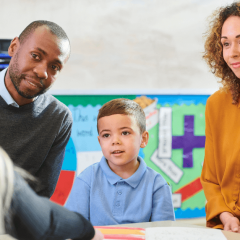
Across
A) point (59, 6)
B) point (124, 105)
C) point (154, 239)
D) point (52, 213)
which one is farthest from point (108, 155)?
point (59, 6)

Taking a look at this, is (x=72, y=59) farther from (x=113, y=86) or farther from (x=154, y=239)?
(x=154, y=239)

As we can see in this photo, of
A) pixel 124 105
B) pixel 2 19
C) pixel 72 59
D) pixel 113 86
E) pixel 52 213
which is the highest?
pixel 2 19

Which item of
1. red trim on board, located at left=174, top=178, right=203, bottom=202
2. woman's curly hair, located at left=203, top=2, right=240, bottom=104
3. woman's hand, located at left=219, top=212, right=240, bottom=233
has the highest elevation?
woman's curly hair, located at left=203, top=2, right=240, bottom=104

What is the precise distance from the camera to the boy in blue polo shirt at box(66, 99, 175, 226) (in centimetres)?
78

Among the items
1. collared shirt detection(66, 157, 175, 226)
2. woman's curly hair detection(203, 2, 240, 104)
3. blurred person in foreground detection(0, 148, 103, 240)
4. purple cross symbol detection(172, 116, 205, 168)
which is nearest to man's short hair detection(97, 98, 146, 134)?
collared shirt detection(66, 157, 175, 226)

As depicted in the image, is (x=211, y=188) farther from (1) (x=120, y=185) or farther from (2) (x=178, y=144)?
(2) (x=178, y=144)

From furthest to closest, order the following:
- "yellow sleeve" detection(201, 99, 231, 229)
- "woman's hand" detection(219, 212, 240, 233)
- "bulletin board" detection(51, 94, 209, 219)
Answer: "bulletin board" detection(51, 94, 209, 219) → "yellow sleeve" detection(201, 99, 231, 229) → "woman's hand" detection(219, 212, 240, 233)

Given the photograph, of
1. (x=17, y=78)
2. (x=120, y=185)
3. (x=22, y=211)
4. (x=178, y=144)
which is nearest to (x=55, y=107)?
(x=17, y=78)

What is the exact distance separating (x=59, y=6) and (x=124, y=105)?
3.17ft

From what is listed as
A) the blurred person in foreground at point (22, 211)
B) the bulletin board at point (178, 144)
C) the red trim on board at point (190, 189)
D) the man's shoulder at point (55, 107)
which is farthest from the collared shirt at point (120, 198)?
the red trim on board at point (190, 189)

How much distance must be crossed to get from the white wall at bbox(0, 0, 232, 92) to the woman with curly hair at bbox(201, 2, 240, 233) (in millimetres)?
756

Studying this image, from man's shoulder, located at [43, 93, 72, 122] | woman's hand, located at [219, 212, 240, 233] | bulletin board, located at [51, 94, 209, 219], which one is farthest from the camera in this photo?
bulletin board, located at [51, 94, 209, 219]

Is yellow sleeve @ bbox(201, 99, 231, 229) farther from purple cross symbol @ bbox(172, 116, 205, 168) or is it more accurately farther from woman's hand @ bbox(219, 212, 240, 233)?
purple cross symbol @ bbox(172, 116, 205, 168)

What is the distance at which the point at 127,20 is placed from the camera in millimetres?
1673
